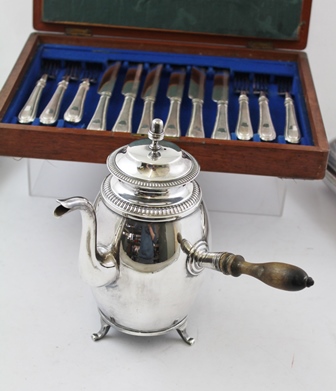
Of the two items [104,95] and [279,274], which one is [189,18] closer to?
[104,95]

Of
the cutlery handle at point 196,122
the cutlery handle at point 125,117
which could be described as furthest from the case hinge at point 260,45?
the cutlery handle at point 125,117

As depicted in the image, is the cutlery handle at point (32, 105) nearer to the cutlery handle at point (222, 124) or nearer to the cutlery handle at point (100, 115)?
the cutlery handle at point (100, 115)

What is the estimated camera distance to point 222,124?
1371 mm

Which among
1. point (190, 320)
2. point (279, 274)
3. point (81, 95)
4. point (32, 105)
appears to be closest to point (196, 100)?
point (81, 95)

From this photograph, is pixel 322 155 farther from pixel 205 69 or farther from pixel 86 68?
pixel 86 68

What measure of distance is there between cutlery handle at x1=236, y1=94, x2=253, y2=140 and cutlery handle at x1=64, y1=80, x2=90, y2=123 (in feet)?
1.09

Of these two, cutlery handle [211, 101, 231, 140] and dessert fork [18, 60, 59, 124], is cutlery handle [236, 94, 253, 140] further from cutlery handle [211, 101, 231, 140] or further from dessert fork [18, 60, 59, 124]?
A: dessert fork [18, 60, 59, 124]

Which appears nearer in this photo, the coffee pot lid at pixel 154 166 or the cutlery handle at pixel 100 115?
the coffee pot lid at pixel 154 166

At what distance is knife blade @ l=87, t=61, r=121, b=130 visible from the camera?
1.33 meters

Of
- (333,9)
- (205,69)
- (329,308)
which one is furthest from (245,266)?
(333,9)

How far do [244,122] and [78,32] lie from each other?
0.49 metres

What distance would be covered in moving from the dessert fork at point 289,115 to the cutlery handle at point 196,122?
176mm

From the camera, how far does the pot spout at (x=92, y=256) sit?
0.90m

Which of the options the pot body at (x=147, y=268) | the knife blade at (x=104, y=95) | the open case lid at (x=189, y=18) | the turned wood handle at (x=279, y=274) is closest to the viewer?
the turned wood handle at (x=279, y=274)
